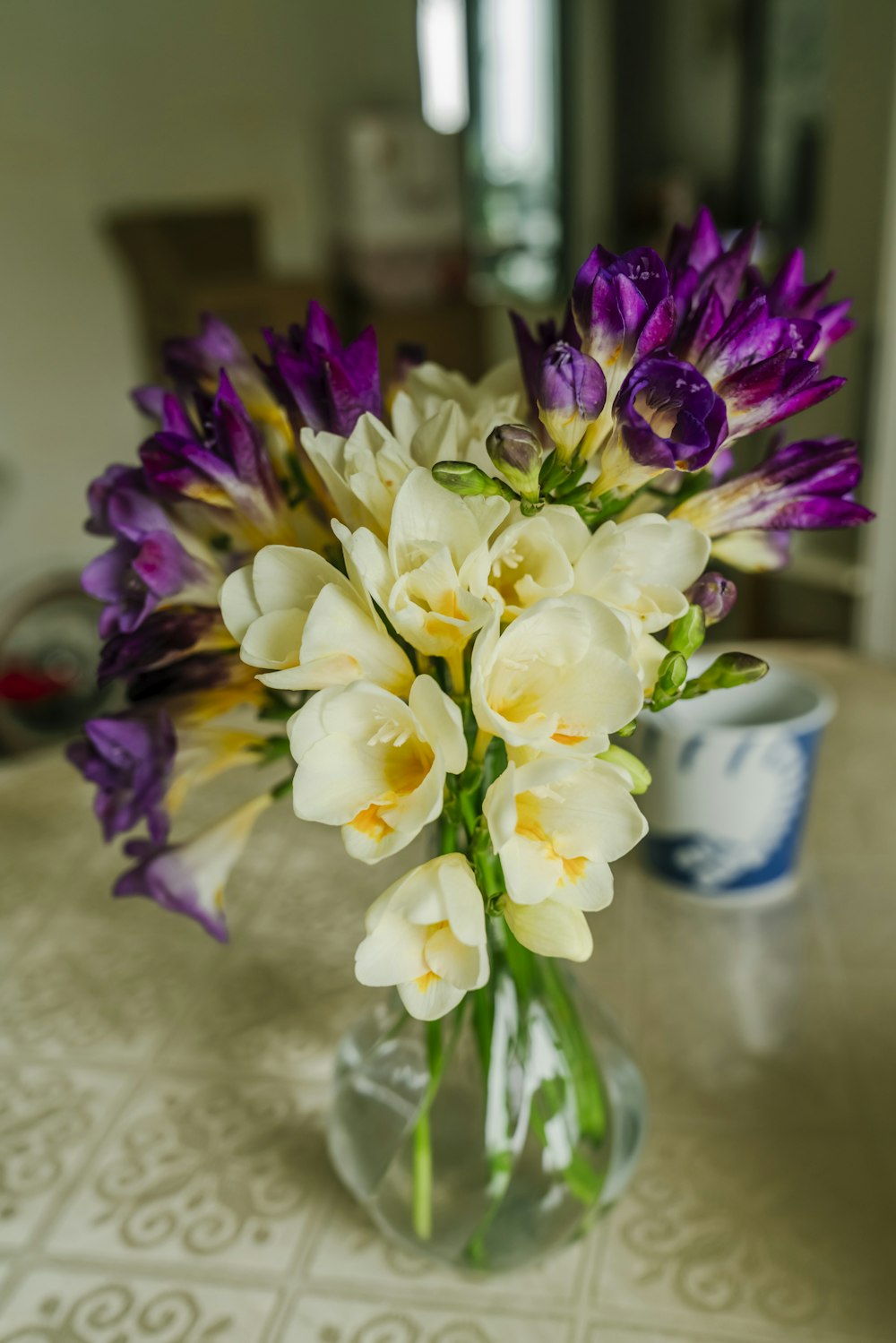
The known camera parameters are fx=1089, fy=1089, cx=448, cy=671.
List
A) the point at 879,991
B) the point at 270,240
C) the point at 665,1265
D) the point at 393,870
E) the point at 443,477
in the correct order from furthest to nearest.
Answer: the point at 270,240
the point at 393,870
the point at 879,991
the point at 665,1265
the point at 443,477

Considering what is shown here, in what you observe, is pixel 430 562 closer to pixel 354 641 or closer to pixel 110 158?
pixel 354 641

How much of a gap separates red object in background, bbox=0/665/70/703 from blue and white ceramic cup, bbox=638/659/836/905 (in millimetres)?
1517

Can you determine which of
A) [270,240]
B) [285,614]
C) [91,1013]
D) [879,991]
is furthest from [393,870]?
[270,240]

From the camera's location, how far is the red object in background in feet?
6.65

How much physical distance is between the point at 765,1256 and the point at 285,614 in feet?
1.26

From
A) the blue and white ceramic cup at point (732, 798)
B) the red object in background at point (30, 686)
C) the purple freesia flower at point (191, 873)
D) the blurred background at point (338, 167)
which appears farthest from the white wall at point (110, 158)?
the purple freesia flower at point (191, 873)

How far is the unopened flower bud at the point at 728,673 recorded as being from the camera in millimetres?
414

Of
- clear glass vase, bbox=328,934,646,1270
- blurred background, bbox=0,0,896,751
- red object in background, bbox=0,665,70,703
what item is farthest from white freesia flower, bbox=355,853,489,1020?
blurred background, bbox=0,0,896,751

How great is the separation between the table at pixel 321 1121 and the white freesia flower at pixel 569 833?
0.24 meters

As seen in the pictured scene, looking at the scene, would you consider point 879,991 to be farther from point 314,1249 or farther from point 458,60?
point 458,60

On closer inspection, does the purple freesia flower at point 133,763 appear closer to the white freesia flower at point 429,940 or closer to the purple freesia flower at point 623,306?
the white freesia flower at point 429,940

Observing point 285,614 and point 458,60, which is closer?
point 285,614

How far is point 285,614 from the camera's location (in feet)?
1.27

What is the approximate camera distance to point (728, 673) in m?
0.42
